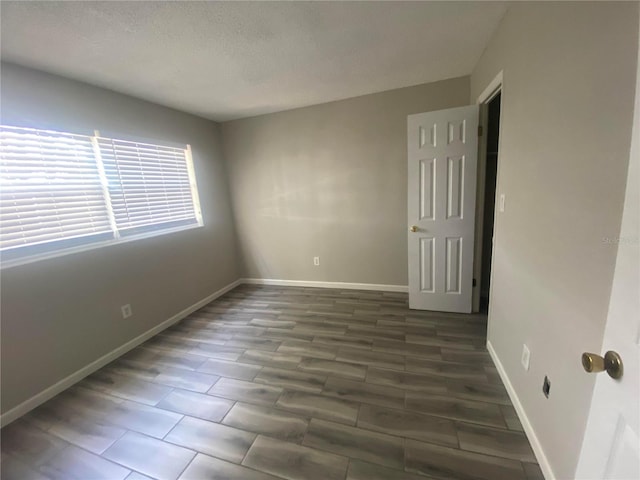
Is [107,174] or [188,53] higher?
[188,53]

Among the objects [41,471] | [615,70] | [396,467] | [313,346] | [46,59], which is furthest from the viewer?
[313,346]

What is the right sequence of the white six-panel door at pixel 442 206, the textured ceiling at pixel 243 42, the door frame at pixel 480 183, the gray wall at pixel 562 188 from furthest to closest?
1. the white six-panel door at pixel 442 206
2. the door frame at pixel 480 183
3. the textured ceiling at pixel 243 42
4. the gray wall at pixel 562 188

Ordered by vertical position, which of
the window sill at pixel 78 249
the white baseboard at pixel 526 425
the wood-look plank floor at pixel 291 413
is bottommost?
the wood-look plank floor at pixel 291 413

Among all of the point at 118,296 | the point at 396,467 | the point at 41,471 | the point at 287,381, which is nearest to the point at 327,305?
the point at 287,381

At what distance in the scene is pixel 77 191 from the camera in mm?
2064

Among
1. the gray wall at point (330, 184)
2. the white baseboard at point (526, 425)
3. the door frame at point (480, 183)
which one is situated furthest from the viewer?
the gray wall at point (330, 184)

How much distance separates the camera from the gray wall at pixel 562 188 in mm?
773

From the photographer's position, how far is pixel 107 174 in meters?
2.27

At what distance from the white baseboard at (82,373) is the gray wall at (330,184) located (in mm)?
1350

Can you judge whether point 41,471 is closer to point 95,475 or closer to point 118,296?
point 95,475

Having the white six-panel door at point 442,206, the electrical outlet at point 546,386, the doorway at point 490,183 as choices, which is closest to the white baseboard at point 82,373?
the white six-panel door at point 442,206

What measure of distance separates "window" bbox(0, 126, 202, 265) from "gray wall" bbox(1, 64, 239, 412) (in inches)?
4.7

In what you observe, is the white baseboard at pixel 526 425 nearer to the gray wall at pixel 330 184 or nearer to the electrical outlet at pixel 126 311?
the gray wall at pixel 330 184

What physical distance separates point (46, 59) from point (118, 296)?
6.09 ft
